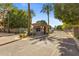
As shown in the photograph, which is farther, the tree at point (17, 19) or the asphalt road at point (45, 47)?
the tree at point (17, 19)

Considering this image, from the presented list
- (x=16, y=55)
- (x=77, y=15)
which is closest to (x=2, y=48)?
(x=16, y=55)

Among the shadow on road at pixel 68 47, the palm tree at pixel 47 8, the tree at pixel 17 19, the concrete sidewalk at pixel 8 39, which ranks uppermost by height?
the palm tree at pixel 47 8

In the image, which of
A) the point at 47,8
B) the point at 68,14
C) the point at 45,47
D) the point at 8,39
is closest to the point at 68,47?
the point at 45,47

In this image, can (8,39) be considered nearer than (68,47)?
No

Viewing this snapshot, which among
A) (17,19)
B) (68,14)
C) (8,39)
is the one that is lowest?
(8,39)

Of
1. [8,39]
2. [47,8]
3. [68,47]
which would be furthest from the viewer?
[8,39]

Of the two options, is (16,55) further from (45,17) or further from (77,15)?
(77,15)

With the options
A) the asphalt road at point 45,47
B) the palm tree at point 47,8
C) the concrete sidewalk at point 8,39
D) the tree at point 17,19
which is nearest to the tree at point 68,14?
the palm tree at point 47,8

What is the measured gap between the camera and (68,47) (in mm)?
6965

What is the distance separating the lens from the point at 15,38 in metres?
7.16

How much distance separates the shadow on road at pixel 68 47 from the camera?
22.2ft

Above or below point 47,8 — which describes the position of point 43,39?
below

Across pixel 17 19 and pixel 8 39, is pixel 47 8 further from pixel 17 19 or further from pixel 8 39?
pixel 8 39

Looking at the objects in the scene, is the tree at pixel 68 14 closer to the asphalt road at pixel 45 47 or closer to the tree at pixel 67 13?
the tree at pixel 67 13
